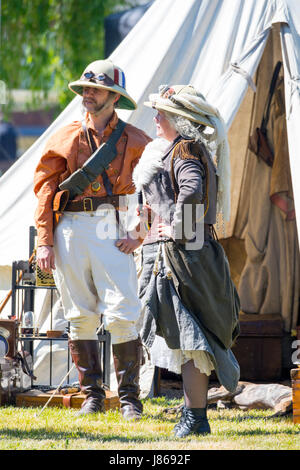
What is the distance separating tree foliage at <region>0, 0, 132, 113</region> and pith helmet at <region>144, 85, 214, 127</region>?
7.76 m

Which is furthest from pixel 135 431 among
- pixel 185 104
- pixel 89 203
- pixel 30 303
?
pixel 30 303

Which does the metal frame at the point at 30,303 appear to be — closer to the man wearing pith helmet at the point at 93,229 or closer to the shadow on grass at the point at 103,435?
the man wearing pith helmet at the point at 93,229

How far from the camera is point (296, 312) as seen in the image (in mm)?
6281

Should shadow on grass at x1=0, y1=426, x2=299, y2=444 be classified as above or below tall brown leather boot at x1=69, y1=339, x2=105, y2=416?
below

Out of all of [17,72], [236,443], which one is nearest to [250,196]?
[236,443]

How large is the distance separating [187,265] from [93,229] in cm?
71

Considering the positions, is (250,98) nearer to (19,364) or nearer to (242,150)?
(242,150)

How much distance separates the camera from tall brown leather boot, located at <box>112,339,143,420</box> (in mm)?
4406

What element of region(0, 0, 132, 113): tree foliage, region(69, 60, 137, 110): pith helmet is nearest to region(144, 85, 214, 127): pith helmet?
region(69, 60, 137, 110): pith helmet

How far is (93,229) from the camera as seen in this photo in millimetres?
4387

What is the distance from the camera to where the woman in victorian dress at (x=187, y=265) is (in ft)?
12.6

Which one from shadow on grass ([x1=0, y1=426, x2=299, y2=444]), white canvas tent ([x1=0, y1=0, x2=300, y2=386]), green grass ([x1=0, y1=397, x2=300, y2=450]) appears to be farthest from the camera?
white canvas tent ([x1=0, y1=0, x2=300, y2=386])

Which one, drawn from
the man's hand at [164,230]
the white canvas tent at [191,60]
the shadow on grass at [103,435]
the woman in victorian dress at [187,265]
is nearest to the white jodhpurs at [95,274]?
the woman in victorian dress at [187,265]

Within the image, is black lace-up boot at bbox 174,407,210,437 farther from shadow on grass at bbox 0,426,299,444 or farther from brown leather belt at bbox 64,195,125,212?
brown leather belt at bbox 64,195,125,212
